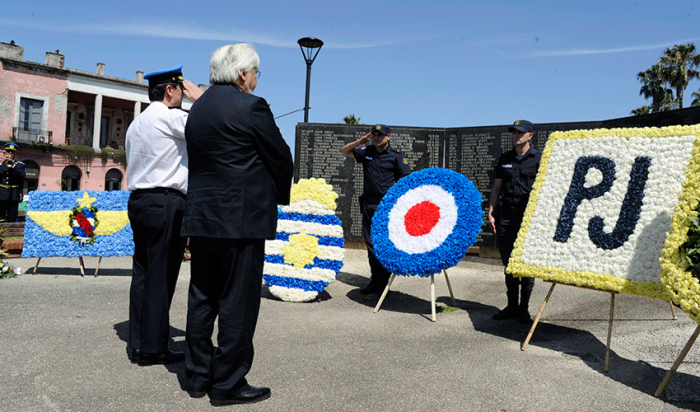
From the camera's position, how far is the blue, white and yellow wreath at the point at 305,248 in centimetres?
606

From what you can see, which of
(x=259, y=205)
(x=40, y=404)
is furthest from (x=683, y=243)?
(x=40, y=404)

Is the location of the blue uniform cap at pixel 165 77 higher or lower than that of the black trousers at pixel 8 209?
higher

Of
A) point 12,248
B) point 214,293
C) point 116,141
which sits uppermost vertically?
point 116,141

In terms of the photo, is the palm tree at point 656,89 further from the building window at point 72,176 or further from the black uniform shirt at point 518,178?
the building window at point 72,176

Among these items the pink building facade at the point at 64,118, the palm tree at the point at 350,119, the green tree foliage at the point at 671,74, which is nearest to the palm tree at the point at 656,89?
the green tree foliage at the point at 671,74

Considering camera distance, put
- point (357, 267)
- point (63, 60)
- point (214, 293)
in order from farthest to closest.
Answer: point (63, 60) → point (357, 267) → point (214, 293)

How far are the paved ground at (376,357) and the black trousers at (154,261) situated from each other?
0.25 meters

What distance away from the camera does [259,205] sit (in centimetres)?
299

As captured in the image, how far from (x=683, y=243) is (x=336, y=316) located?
10.7ft

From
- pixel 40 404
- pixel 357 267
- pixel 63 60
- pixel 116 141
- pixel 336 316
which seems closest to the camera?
pixel 40 404

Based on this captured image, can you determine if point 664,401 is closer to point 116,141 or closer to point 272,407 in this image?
point 272,407

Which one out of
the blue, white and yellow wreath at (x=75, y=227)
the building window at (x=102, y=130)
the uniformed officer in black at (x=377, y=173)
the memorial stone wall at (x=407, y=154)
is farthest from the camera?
the building window at (x=102, y=130)

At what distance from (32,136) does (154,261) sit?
134ft

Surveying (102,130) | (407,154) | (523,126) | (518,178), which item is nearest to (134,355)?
(518,178)
